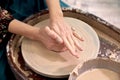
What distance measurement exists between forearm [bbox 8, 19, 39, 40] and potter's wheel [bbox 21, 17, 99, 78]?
4 cm

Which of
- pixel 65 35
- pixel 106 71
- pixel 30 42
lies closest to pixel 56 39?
pixel 65 35

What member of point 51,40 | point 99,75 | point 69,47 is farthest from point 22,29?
point 99,75

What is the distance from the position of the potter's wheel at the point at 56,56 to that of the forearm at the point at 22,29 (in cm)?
4

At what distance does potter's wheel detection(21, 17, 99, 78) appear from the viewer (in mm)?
1231

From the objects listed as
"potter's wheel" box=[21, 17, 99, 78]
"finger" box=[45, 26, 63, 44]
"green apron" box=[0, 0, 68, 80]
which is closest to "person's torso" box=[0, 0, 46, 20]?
"green apron" box=[0, 0, 68, 80]

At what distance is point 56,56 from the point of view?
4.24 feet

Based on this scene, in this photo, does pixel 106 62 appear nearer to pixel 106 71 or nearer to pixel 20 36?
pixel 106 71

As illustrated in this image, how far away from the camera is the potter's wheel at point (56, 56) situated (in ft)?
4.04

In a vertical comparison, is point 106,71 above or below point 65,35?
below

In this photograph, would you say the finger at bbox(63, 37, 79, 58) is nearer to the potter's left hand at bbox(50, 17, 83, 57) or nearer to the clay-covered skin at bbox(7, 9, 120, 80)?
the potter's left hand at bbox(50, 17, 83, 57)

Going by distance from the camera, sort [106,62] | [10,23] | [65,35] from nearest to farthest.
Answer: [106,62]
[65,35]
[10,23]

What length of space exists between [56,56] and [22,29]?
0.26 metres

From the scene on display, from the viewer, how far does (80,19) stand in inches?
59.2

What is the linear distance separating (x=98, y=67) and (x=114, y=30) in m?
0.28
